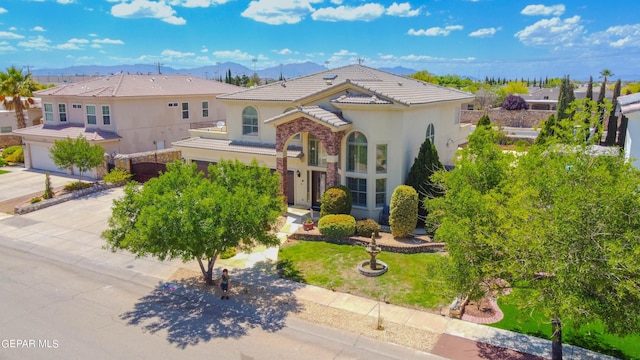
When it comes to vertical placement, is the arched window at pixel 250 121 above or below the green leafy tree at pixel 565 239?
above

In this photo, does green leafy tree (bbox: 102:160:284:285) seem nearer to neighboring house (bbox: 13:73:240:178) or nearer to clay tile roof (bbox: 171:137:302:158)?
clay tile roof (bbox: 171:137:302:158)

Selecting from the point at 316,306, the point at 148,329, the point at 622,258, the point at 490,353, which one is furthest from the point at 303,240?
the point at 622,258

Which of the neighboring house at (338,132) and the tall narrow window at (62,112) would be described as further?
the tall narrow window at (62,112)

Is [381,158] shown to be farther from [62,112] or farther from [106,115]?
[62,112]

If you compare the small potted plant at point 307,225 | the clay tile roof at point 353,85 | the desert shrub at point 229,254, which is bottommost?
the desert shrub at point 229,254

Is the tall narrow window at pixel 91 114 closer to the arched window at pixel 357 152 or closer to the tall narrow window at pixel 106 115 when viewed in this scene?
the tall narrow window at pixel 106 115

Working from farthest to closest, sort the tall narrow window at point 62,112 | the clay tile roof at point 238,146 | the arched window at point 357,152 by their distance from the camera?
the tall narrow window at point 62,112
the clay tile roof at point 238,146
the arched window at point 357,152

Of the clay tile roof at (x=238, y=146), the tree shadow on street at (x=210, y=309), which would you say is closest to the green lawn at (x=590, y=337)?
the tree shadow on street at (x=210, y=309)
